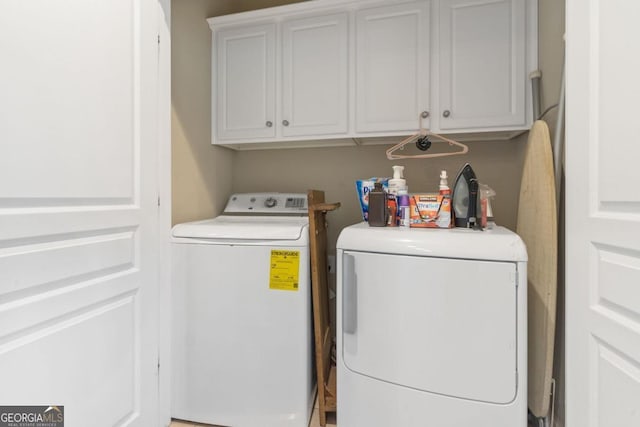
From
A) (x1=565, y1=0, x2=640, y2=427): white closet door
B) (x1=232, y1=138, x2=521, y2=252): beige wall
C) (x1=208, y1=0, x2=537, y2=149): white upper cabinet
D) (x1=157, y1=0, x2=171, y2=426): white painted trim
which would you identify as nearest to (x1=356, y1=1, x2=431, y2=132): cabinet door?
(x1=208, y1=0, x2=537, y2=149): white upper cabinet

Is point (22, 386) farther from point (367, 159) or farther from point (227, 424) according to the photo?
point (367, 159)

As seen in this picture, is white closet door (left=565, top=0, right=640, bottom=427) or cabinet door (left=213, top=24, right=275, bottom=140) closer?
white closet door (left=565, top=0, right=640, bottom=427)

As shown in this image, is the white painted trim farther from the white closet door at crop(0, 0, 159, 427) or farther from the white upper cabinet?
the white upper cabinet

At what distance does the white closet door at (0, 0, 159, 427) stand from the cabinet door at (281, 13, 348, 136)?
2.48 ft

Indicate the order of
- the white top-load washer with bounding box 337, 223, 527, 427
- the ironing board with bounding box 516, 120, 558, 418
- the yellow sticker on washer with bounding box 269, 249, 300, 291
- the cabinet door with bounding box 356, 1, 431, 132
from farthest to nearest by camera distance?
the cabinet door with bounding box 356, 1, 431, 132 → the yellow sticker on washer with bounding box 269, 249, 300, 291 → the ironing board with bounding box 516, 120, 558, 418 → the white top-load washer with bounding box 337, 223, 527, 427

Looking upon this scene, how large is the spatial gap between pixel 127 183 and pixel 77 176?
22 centimetres

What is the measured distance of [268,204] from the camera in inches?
80.4

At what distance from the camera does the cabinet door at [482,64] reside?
153 centimetres

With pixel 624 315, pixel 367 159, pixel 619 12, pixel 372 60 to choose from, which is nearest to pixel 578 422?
pixel 624 315

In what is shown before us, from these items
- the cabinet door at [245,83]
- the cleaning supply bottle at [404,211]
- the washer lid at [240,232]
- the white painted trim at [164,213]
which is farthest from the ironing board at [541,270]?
the white painted trim at [164,213]

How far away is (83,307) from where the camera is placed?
104cm

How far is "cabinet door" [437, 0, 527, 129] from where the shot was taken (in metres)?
1.53

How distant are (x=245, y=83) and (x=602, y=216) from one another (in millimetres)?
1903

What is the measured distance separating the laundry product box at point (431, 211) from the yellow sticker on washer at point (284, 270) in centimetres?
56
